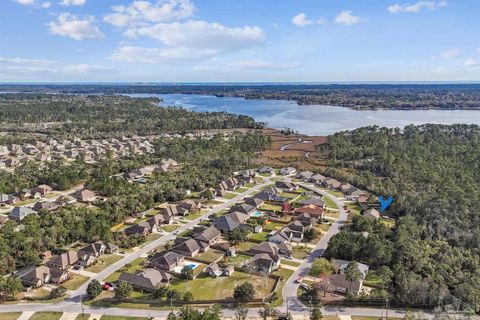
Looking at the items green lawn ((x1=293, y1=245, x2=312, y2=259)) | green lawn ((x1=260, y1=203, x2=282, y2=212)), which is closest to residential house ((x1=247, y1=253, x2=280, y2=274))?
green lawn ((x1=293, y1=245, x2=312, y2=259))

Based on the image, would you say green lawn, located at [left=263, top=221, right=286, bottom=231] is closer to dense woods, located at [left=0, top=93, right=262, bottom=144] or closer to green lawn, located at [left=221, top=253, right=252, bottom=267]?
green lawn, located at [left=221, top=253, right=252, bottom=267]

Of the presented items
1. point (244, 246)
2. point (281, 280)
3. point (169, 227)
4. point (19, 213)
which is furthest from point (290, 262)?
point (19, 213)

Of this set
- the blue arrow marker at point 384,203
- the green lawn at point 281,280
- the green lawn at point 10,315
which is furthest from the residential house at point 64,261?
the blue arrow marker at point 384,203

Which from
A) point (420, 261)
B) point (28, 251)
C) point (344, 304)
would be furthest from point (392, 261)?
point (28, 251)

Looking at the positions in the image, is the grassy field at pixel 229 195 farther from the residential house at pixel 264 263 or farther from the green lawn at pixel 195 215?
the residential house at pixel 264 263

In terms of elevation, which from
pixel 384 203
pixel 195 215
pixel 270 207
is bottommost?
pixel 270 207

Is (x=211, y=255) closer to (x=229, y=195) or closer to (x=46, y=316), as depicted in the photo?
(x=46, y=316)

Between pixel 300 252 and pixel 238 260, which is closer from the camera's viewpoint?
pixel 238 260
